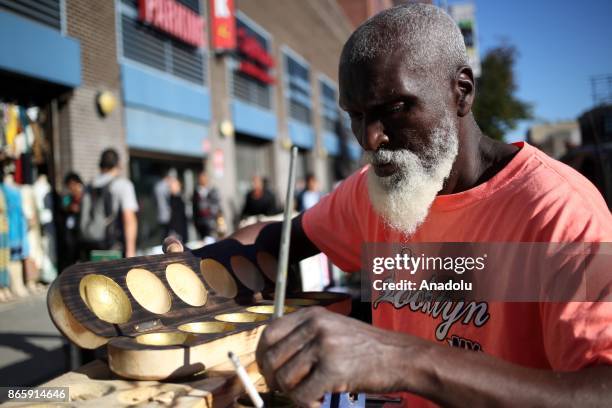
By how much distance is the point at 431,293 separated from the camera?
1535mm

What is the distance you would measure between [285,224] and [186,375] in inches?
18.5

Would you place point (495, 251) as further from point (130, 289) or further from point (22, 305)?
point (22, 305)

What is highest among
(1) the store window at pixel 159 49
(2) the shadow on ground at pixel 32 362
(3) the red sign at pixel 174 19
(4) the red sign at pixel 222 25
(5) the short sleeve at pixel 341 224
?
(4) the red sign at pixel 222 25

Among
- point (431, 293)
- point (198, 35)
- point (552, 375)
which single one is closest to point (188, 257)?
point (431, 293)

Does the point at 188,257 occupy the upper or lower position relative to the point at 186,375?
upper

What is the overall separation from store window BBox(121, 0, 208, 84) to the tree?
50.4 feet

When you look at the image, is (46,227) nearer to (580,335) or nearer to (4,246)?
(4,246)

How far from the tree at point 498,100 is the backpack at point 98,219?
20.8 meters

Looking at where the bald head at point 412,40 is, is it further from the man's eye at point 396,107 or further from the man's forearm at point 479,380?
the man's forearm at point 479,380

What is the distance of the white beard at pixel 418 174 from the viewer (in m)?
1.39

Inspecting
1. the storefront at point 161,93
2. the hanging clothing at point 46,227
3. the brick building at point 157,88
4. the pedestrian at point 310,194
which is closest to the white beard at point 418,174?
the brick building at point 157,88

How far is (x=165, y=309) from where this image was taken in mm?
1490

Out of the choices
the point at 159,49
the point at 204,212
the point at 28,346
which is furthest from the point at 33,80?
the point at 28,346

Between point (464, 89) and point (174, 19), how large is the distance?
33.3 feet
